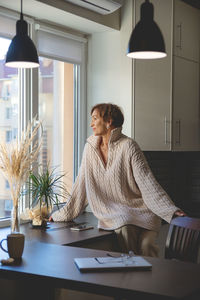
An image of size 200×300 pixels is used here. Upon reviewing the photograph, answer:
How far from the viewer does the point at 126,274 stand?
2.33 metres

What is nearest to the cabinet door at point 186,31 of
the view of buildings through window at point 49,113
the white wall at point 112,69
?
the white wall at point 112,69

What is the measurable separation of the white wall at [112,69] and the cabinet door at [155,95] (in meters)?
0.07

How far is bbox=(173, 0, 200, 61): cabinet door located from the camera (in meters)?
4.69

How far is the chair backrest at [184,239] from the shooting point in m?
3.02

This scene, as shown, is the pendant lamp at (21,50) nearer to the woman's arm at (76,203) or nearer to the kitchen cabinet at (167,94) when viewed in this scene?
the woman's arm at (76,203)

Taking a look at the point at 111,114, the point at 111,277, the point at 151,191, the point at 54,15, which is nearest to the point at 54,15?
the point at 54,15

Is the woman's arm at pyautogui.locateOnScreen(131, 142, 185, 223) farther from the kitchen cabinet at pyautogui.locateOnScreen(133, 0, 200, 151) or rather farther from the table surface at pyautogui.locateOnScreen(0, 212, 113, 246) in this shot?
the kitchen cabinet at pyautogui.locateOnScreen(133, 0, 200, 151)

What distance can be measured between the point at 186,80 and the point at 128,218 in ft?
5.84

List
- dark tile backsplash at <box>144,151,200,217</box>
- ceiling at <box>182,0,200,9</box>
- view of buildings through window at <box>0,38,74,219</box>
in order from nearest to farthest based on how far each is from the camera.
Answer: view of buildings through window at <box>0,38,74,219</box>
ceiling at <box>182,0,200,9</box>
dark tile backsplash at <box>144,151,200,217</box>

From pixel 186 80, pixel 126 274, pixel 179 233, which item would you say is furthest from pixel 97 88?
pixel 126 274

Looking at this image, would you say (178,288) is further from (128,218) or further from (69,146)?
(69,146)

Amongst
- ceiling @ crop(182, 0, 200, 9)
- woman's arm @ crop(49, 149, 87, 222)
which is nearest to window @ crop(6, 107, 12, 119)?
woman's arm @ crop(49, 149, 87, 222)

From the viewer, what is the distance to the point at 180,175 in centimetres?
549

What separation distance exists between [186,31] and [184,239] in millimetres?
2396
